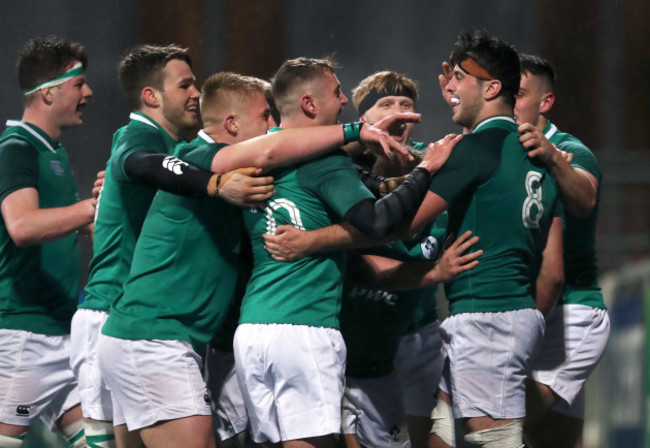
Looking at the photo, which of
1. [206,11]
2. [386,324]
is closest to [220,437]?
[386,324]

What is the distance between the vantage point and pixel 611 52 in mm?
12742

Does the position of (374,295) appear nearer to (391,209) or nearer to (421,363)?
(421,363)

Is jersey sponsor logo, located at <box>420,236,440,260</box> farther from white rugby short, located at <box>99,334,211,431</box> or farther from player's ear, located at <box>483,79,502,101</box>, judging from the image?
white rugby short, located at <box>99,334,211,431</box>

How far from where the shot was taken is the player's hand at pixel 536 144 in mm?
3707

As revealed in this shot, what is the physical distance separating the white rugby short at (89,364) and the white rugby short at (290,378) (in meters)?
0.96

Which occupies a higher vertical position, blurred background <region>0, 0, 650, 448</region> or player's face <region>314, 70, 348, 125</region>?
player's face <region>314, 70, 348, 125</region>

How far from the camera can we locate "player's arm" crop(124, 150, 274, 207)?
135 inches

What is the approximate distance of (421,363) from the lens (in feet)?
15.3

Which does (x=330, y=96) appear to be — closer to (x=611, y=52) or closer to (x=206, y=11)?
(x=206, y=11)

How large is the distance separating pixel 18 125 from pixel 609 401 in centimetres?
388

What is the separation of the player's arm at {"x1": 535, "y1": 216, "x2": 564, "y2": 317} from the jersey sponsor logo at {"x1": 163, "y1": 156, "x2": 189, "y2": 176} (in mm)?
1457

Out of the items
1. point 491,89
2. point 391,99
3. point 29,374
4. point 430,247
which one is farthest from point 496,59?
point 29,374

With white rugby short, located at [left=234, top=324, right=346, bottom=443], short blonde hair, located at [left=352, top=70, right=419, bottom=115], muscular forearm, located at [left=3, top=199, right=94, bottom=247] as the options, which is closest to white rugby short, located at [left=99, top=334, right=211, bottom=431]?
white rugby short, located at [left=234, top=324, right=346, bottom=443]

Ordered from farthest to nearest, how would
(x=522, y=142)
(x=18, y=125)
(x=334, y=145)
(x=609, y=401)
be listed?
(x=609, y=401), (x=18, y=125), (x=522, y=142), (x=334, y=145)
